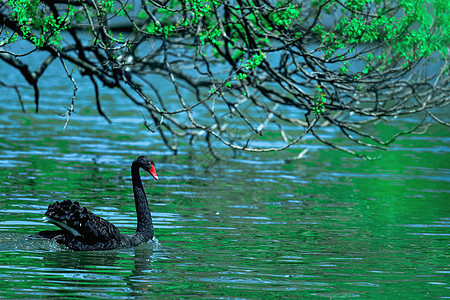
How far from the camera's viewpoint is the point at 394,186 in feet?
57.7

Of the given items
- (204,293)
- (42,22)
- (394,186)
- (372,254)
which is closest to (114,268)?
(204,293)

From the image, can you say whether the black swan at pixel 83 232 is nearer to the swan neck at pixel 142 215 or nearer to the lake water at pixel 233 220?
the swan neck at pixel 142 215

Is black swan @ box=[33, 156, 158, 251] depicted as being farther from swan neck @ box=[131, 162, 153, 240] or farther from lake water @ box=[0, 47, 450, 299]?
lake water @ box=[0, 47, 450, 299]

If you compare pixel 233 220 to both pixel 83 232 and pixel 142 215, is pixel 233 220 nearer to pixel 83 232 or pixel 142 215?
pixel 142 215

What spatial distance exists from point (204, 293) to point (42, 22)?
533cm

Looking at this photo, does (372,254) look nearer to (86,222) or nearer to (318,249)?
(318,249)

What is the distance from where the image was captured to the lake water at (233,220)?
30.4 feet

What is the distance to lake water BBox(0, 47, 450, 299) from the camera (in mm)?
9273

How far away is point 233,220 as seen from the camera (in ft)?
43.6

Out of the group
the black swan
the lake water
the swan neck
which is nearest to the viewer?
the lake water

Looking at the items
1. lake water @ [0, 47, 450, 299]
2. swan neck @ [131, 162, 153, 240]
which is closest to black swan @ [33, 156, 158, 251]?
swan neck @ [131, 162, 153, 240]

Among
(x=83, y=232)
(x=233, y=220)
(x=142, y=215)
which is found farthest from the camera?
(x=233, y=220)

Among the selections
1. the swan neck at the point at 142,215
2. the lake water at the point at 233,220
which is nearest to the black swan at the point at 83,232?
the swan neck at the point at 142,215

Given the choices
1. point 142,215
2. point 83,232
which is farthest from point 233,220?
point 83,232
